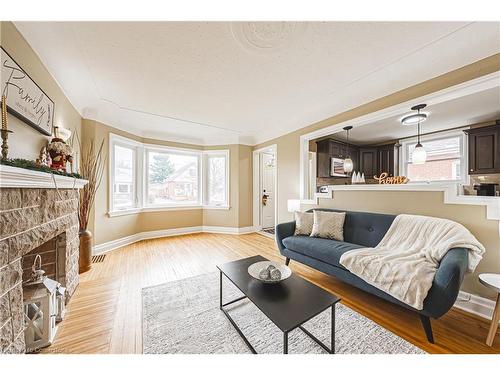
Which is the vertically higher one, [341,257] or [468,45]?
[468,45]

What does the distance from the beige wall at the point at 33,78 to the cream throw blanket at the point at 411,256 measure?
3032 mm

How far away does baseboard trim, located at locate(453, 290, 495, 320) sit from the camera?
1.61 m

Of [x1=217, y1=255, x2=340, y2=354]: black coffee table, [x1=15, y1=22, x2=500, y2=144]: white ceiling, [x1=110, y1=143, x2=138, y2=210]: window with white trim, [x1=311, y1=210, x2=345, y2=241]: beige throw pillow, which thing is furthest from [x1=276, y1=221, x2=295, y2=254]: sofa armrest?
[x1=110, y1=143, x2=138, y2=210]: window with white trim

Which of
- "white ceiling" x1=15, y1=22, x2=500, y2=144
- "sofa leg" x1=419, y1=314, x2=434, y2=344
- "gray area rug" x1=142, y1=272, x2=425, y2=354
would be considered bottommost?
"gray area rug" x1=142, y1=272, x2=425, y2=354

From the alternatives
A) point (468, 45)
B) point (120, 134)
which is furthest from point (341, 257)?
point (120, 134)

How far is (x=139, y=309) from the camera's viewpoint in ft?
5.66

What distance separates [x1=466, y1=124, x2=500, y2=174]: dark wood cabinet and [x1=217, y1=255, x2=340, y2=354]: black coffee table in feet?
12.6

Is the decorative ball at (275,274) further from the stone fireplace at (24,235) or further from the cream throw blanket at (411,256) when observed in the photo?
the stone fireplace at (24,235)

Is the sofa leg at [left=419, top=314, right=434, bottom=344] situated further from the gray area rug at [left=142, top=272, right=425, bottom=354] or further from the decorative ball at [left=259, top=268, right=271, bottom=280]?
the decorative ball at [left=259, top=268, right=271, bottom=280]

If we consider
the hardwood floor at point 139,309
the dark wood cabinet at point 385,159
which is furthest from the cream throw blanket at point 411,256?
the dark wood cabinet at point 385,159
